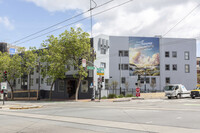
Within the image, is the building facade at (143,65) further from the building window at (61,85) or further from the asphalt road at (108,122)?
the asphalt road at (108,122)

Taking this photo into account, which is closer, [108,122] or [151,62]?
[108,122]

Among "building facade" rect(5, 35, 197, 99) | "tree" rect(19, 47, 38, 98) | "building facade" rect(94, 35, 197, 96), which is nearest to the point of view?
"tree" rect(19, 47, 38, 98)

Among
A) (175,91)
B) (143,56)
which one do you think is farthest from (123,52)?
(175,91)

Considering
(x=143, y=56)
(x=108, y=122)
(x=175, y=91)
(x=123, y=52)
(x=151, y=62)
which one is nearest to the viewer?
(x=108, y=122)

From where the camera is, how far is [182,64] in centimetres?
5162

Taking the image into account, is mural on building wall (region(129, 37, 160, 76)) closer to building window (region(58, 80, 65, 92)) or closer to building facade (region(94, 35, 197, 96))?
building facade (region(94, 35, 197, 96))

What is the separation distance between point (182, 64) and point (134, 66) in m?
11.7

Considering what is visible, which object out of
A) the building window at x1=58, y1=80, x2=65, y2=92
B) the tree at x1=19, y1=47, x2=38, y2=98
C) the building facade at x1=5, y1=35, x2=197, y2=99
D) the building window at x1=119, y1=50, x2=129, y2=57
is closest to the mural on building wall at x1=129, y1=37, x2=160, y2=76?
the building facade at x1=5, y1=35, x2=197, y2=99

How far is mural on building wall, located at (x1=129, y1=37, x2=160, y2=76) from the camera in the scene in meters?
49.7

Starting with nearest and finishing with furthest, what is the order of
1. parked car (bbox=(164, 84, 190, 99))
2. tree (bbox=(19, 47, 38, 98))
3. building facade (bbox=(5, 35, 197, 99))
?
parked car (bbox=(164, 84, 190, 99)) → tree (bbox=(19, 47, 38, 98)) → building facade (bbox=(5, 35, 197, 99))

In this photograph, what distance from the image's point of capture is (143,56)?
49.7m

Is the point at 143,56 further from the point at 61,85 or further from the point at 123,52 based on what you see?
the point at 61,85

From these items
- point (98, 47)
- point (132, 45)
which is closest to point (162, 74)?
point (132, 45)

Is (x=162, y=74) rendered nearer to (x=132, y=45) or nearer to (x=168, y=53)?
(x=168, y=53)
